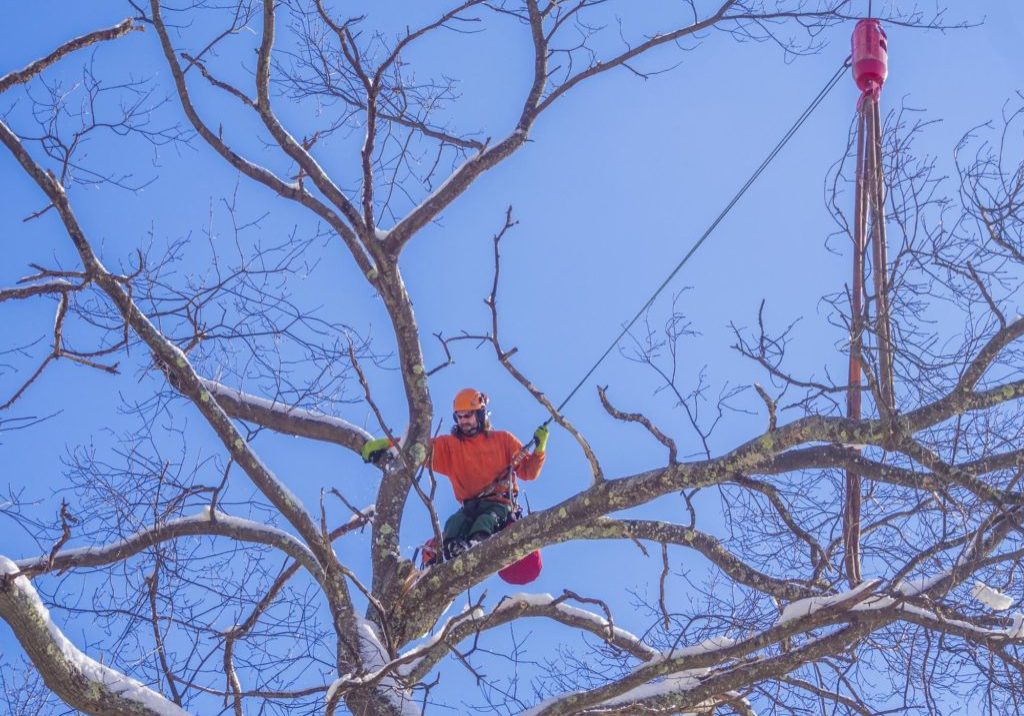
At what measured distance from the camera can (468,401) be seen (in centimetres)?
679

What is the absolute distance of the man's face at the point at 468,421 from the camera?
678 cm

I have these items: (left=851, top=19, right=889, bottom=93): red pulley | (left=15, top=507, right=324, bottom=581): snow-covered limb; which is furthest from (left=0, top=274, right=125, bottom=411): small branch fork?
(left=851, top=19, right=889, bottom=93): red pulley

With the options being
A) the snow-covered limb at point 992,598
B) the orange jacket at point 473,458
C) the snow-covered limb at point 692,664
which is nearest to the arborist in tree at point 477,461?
the orange jacket at point 473,458

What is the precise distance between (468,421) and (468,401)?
0.37ft

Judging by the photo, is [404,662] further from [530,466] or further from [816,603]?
[530,466]

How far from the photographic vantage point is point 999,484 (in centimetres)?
448

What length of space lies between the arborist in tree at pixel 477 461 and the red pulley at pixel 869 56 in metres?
2.44

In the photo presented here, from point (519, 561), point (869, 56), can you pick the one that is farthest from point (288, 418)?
point (869, 56)

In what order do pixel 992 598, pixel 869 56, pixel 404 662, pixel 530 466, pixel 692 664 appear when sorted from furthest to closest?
1. pixel 530 466
2. pixel 869 56
3. pixel 692 664
4. pixel 992 598
5. pixel 404 662

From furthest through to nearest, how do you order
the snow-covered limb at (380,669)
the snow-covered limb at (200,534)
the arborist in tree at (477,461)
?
the arborist in tree at (477,461) → the snow-covered limb at (200,534) → the snow-covered limb at (380,669)

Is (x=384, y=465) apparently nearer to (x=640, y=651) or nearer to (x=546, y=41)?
(x=640, y=651)

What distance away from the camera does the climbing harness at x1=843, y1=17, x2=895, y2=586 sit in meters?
4.05

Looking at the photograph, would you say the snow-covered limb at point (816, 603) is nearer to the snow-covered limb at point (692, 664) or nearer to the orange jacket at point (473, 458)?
the snow-covered limb at point (692, 664)

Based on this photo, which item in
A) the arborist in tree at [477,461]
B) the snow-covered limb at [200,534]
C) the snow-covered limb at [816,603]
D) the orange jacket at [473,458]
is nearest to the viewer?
the snow-covered limb at [816,603]
